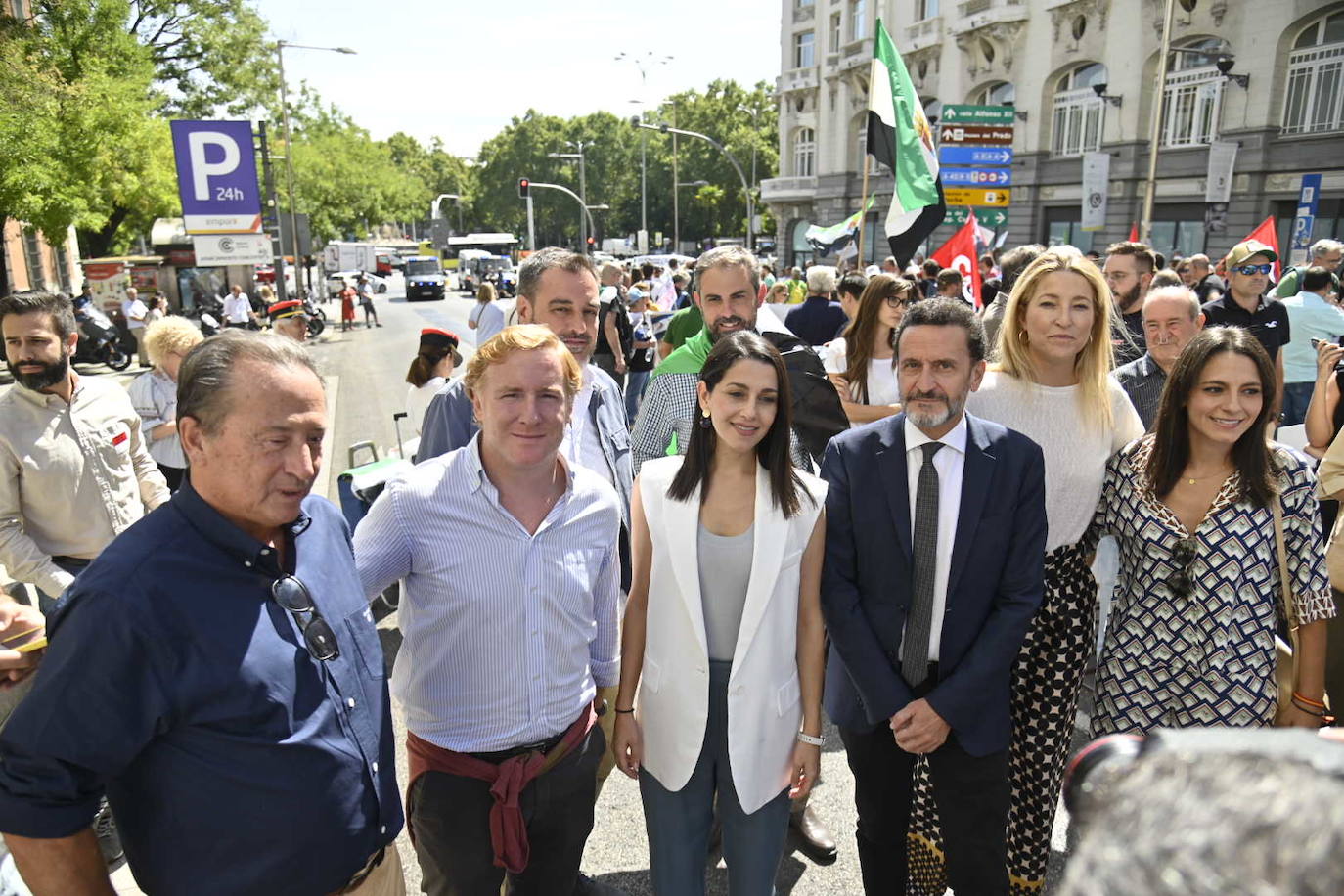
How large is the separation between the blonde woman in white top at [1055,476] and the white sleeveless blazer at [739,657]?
35.4 inches

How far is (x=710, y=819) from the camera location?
246 cm

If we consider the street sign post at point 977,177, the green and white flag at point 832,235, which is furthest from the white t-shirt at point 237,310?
the street sign post at point 977,177

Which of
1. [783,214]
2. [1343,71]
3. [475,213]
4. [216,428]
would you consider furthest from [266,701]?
[475,213]

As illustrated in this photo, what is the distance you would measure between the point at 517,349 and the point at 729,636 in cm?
100

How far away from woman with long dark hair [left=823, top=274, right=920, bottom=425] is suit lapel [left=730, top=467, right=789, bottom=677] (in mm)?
1865

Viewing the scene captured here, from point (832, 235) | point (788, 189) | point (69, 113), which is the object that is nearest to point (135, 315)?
point (69, 113)

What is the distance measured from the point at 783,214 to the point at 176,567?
48590 millimetres

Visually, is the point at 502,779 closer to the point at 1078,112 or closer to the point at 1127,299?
the point at 1127,299

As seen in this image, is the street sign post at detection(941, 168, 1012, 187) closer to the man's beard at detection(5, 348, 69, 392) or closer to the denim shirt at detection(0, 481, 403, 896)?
the man's beard at detection(5, 348, 69, 392)

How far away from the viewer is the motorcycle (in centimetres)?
1788

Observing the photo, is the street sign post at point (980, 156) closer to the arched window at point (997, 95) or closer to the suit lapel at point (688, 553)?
the arched window at point (997, 95)

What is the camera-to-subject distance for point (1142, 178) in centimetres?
2717

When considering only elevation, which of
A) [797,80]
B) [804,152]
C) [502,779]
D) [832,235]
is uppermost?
[797,80]

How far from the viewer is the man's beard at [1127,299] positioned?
5648mm
